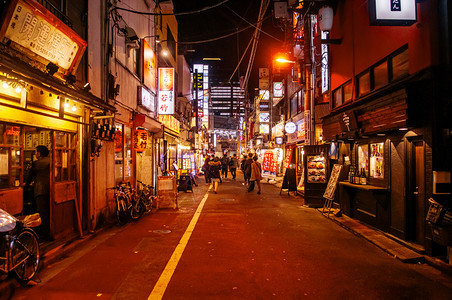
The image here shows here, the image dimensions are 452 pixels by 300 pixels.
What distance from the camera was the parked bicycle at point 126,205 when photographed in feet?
31.7

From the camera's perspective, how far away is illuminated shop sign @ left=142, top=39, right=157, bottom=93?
1519 cm

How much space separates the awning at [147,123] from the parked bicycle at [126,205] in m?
3.68

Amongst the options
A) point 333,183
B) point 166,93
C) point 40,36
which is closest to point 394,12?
point 333,183

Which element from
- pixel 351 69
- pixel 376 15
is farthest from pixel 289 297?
pixel 351 69

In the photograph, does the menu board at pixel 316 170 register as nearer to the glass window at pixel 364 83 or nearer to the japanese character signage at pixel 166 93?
the glass window at pixel 364 83

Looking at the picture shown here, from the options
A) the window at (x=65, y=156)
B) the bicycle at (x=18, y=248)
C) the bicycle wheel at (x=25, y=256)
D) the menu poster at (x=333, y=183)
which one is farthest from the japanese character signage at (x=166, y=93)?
the bicycle wheel at (x=25, y=256)

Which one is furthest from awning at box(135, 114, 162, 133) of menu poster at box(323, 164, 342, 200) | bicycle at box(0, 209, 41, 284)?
menu poster at box(323, 164, 342, 200)

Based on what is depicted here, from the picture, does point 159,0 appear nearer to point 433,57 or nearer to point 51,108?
point 51,108

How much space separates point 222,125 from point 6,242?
98.3m

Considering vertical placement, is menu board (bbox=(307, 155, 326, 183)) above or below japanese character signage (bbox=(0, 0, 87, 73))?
below

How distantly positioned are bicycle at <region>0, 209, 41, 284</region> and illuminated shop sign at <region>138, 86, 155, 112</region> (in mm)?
9408

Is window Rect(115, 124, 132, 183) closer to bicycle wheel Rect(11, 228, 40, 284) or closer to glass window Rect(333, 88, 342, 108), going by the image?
bicycle wheel Rect(11, 228, 40, 284)

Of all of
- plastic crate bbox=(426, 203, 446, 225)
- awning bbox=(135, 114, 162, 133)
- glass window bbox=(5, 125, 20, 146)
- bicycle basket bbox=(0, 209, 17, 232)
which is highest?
awning bbox=(135, 114, 162, 133)

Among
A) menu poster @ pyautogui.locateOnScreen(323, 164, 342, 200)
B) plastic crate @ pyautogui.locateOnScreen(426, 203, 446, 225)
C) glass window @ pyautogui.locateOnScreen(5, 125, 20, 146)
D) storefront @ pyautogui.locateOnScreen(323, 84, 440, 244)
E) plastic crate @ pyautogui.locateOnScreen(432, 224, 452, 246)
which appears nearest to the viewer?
plastic crate @ pyautogui.locateOnScreen(432, 224, 452, 246)
